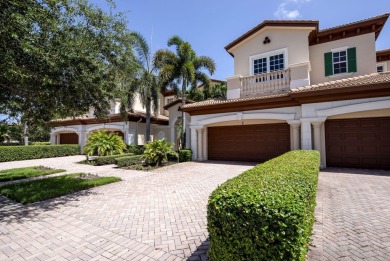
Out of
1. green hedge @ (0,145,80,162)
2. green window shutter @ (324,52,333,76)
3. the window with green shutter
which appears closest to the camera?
the window with green shutter

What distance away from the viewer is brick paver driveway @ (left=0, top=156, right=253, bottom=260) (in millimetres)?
3709

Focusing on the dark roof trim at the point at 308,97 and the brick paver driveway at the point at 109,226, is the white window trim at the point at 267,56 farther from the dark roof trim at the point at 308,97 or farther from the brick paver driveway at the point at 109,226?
the brick paver driveway at the point at 109,226

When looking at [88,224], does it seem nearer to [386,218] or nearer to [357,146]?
[386,218]

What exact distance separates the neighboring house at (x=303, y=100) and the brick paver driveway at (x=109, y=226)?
7.28 metres

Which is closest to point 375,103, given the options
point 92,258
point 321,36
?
point 321,36

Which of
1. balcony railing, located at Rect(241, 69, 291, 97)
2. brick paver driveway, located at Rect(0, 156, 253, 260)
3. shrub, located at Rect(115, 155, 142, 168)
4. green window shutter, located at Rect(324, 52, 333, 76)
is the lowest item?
brick paver driveway, located at Rect(0, 156, 253, 260)

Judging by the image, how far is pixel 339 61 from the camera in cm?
1341

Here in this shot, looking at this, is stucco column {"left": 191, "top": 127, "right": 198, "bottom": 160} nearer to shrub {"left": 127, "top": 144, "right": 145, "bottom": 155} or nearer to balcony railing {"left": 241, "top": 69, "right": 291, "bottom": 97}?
balcony railing {"left": 241, "top": 69, "right": 291, "bottom": 97}

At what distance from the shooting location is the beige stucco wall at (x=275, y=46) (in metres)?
13.8

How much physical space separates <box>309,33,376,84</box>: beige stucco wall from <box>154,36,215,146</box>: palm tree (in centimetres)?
859

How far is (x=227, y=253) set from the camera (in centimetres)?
245

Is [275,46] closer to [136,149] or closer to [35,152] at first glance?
[136,149]

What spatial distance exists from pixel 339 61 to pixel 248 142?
25.7 ft

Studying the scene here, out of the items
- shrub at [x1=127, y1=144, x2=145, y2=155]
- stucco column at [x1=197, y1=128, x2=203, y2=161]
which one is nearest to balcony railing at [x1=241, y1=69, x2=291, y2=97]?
stucco column at [x1=197, y1=128, x2=203, y2=161]
